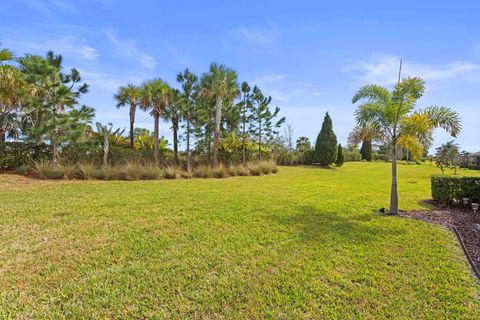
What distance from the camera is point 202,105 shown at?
16734 mm

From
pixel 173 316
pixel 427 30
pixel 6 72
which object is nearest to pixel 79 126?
pixel 6 72

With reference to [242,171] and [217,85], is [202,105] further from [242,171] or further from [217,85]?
[242,171]

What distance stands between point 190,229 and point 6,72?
11537 mm

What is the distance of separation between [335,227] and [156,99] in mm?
13688

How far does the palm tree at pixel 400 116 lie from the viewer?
19.9 feet

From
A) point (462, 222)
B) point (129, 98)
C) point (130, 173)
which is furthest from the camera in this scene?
point (129, 98)

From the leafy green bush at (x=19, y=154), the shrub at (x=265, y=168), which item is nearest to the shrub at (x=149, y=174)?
the leafy green bush at (x=19, y=154)

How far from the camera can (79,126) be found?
12359mm

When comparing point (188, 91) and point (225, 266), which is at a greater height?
point (188, 91)

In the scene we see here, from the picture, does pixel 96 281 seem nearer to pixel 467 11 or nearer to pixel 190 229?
pixel 190 229

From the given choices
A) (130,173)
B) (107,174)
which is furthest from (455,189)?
(107,174)

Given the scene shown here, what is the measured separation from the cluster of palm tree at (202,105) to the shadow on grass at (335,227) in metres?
10.6

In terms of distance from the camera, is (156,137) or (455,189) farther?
(156,137)

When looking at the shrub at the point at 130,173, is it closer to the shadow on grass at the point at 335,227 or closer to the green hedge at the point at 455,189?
the shadow on grass at the point at 335,227
